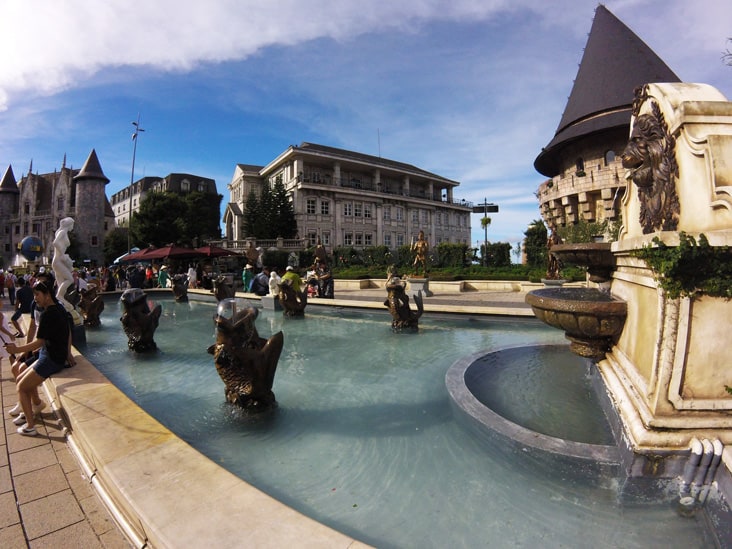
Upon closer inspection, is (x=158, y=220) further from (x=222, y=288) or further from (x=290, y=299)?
(x=290, y=299)

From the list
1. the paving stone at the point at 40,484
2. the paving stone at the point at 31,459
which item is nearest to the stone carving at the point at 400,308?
the paving stone at the point at 31,459

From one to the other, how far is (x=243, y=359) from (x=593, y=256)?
4.18 metres

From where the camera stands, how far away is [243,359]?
12.6 feet

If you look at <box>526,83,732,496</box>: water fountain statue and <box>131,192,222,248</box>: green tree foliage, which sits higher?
<box>131,192,222,248</box>: green tree foliage

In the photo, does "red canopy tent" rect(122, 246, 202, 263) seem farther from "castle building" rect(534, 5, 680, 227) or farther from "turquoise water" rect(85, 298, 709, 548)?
"castle building" rect(534, 5, 680, 227)

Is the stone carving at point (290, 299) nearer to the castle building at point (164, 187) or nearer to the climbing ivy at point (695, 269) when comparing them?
the climbing ivy at point (695, 269)

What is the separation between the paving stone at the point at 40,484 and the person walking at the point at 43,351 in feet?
3.07

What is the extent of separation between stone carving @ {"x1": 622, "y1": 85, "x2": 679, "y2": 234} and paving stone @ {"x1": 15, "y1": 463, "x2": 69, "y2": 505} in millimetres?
5143

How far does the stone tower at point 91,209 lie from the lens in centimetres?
5869

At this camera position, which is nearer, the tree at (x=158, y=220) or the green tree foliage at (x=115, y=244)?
the tree at (x=158, y=220)

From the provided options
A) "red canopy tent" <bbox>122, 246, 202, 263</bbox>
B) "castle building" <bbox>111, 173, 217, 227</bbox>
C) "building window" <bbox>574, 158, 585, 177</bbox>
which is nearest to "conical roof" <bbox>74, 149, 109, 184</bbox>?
"castle building" <bbox>111, 173, 217, 227</bbox>

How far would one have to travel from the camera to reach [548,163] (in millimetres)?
25500

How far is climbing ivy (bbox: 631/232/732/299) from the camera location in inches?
90.6

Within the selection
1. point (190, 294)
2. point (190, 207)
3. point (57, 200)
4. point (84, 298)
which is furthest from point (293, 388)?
point (57, 200)
